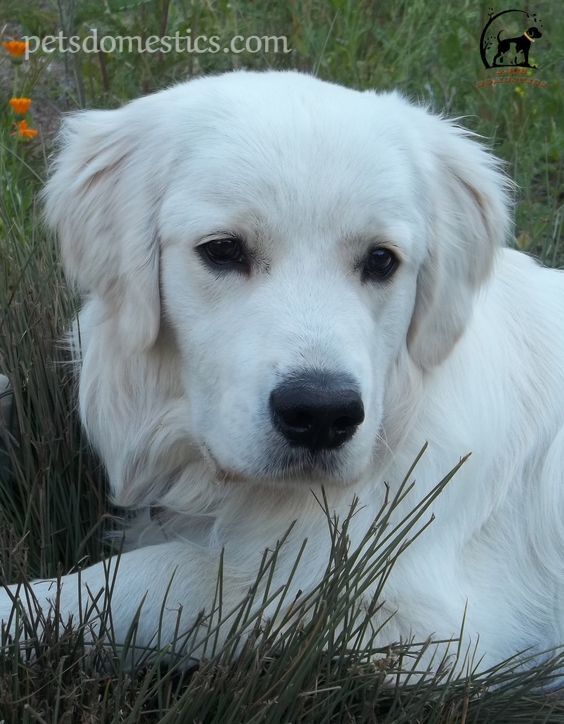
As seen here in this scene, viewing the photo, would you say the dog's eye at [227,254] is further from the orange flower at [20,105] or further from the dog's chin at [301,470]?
the orange flower at [20,105]

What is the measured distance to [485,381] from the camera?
2.91 metres

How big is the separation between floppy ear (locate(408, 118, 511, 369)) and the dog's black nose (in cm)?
50

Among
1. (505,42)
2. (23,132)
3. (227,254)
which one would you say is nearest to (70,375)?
(227,254)

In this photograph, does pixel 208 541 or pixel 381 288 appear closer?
pixel 381 288

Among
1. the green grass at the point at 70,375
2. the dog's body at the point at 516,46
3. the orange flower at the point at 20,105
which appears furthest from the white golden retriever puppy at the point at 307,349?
A: the dog's body at the point at 516,46

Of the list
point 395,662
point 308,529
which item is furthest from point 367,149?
point 395,662

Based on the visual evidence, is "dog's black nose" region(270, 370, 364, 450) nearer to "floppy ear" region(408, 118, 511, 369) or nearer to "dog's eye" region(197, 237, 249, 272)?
"dog's eye" region(197, 237, 249, 272)

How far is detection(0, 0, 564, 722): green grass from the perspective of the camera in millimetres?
2225

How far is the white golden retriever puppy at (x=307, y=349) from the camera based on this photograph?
2.49 meters

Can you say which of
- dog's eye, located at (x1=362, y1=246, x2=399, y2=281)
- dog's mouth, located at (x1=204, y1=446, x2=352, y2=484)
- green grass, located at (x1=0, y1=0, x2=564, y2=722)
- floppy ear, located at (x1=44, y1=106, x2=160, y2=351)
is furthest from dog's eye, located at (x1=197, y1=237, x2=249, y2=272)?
green grass, located at (x1=0, y1=0, x2=564, y2=722)

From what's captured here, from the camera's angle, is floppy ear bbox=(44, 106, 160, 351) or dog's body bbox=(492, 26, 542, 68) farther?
dog's body bbox=(492, 26, 542, 68)

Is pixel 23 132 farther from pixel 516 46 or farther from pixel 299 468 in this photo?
pixel 299 468

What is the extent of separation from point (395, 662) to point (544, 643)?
0.81m

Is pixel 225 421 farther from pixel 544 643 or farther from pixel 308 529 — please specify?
pixel 544 643
